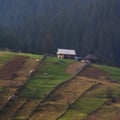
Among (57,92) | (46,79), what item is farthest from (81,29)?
(57,92)

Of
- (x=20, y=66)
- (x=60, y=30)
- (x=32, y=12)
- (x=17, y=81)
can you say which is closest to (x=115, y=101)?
(x=17, y=81)

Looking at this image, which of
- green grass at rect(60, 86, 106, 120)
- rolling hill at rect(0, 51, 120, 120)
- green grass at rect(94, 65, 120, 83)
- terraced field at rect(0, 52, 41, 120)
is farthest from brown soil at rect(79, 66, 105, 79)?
green grass at rect(60, 86, 106, 120)

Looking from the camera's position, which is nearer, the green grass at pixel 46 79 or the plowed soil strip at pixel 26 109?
the plowed soil strip at pixel 26 109

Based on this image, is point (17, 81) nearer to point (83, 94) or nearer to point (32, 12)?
point (83, 94)

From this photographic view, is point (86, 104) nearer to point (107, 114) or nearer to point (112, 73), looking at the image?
point (107, 114)

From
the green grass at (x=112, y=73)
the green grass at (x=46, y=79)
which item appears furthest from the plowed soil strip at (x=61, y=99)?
the green grass at (x=112, y=73)

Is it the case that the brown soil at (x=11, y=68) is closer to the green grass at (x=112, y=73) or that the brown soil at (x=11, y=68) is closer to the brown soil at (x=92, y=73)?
the brown soil at (x=92, y=73)
